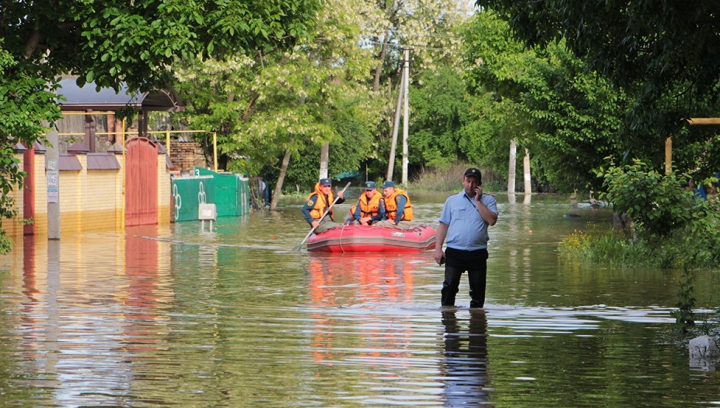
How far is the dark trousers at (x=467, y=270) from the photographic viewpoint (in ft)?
50.9

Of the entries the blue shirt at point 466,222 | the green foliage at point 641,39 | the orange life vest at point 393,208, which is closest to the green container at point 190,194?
the orange life vest at point 393,208

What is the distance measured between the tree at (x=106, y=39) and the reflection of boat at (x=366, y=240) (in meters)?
9.04

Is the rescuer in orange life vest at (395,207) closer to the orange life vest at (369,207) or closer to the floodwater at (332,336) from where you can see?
the orange life vest at (369,207)

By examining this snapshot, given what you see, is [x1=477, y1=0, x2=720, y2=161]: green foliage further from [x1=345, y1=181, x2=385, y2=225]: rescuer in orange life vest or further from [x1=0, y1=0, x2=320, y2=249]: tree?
[x1=345, y1=181, x2=385, y2=225]: rescuer in orange life vest

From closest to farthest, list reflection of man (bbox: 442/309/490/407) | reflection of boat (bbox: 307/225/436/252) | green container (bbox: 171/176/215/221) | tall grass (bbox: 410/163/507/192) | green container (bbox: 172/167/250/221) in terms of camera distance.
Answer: reflection of man (bbox: 442/309/490/407)
reflection of boat (bbox: 307/225/436/252)
green container (bbox: 171/176/215/221)
green container (bbox: 172/167/250/221)
tall grass (bbox: 410/163/507/192)

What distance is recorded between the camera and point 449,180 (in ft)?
276

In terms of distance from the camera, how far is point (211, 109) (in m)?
51.7

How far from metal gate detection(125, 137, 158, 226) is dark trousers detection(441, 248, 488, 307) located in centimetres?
2524

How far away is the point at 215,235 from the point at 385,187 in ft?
26.8

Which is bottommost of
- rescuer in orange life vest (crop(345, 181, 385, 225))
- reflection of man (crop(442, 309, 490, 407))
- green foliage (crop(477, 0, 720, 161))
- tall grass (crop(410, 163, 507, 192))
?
reflection of man (crop(442, 309, 490, 407))

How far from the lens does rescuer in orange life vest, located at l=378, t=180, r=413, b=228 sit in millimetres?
29875

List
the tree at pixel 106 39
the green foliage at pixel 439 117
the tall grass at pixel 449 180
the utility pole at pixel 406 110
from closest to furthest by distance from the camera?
the tree at pixel 106 39
the utility pole at pixel 406 110
the tall grass at pixel 449 180
the green foliage at pixel 439 117

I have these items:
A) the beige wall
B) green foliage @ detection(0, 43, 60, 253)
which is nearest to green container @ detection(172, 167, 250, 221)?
the beige wall

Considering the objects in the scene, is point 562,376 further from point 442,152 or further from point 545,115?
point 442,152
